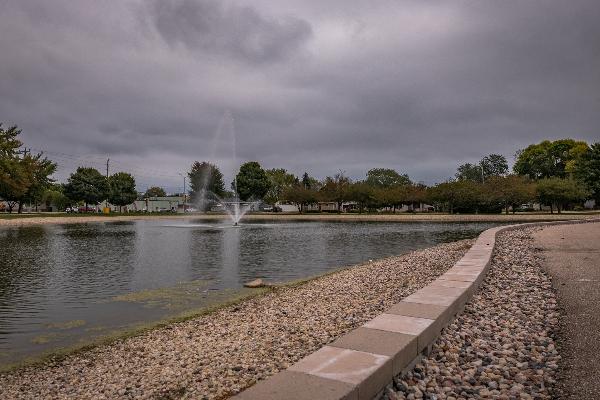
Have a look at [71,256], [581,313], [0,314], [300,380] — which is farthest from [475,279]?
[71,256]

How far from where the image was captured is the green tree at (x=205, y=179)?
114 meters

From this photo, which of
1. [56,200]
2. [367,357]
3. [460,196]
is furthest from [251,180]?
[367,357]

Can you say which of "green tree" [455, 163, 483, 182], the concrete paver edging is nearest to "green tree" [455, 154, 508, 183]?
"green tree" [455, 163, 483, 182]

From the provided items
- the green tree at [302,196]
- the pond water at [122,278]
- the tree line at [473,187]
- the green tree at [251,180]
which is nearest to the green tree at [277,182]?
the tree line at [473,187]

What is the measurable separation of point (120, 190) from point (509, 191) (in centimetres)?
8591

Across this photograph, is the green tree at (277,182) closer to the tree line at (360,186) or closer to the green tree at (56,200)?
the tree line at (360,186)

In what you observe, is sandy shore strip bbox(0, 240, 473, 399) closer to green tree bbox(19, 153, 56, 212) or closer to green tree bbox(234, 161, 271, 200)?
green tree bbox(19, 153, 56, 212)

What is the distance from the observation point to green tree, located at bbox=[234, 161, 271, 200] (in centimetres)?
10769

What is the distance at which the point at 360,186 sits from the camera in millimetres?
92938

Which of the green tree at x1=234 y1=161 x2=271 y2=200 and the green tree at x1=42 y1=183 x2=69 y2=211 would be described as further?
the green tree at x1=42 y1=183 x2=69 y2=211

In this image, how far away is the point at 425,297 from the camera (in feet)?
23.9

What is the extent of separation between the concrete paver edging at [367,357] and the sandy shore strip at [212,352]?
1.28 metres

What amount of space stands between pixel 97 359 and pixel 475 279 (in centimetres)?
770

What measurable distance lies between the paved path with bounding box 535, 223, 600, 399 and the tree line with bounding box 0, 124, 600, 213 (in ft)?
193
